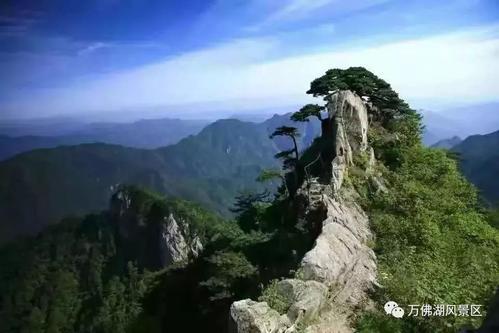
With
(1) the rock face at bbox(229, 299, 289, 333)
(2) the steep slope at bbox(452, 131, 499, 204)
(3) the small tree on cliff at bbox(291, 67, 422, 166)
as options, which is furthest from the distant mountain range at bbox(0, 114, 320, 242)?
(1) the rock face at bbox(229, 299, 289, 333)

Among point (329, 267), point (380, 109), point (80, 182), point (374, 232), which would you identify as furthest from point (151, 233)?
point (80, 182)

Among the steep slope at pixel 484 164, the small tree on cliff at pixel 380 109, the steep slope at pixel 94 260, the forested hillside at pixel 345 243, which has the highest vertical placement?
the small tree on cliff at pixel 380 109

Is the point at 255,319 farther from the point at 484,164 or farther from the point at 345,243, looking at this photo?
the point at 484,164

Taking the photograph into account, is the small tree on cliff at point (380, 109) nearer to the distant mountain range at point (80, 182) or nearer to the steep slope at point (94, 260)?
the steep slope at point (94, 260)

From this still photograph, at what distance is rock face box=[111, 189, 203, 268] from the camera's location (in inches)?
2243

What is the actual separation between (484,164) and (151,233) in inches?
2224

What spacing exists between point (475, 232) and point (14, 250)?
7904cm

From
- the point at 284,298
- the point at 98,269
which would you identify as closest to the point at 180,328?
the point at 284,298

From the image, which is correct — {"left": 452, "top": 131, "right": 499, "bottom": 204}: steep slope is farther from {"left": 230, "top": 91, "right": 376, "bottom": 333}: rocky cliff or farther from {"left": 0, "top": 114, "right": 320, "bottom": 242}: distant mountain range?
{"left": 230, "top": 91, "right": 376, "bottom": 333}: rocky cliff

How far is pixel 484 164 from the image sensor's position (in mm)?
73312

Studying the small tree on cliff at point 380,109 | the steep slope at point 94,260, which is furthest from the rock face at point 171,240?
the small tree on cliff at point 380,109

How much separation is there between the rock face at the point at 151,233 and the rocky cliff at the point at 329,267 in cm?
4035

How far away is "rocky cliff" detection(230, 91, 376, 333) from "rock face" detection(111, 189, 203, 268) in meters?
40.3

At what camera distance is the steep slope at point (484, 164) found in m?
62.9
